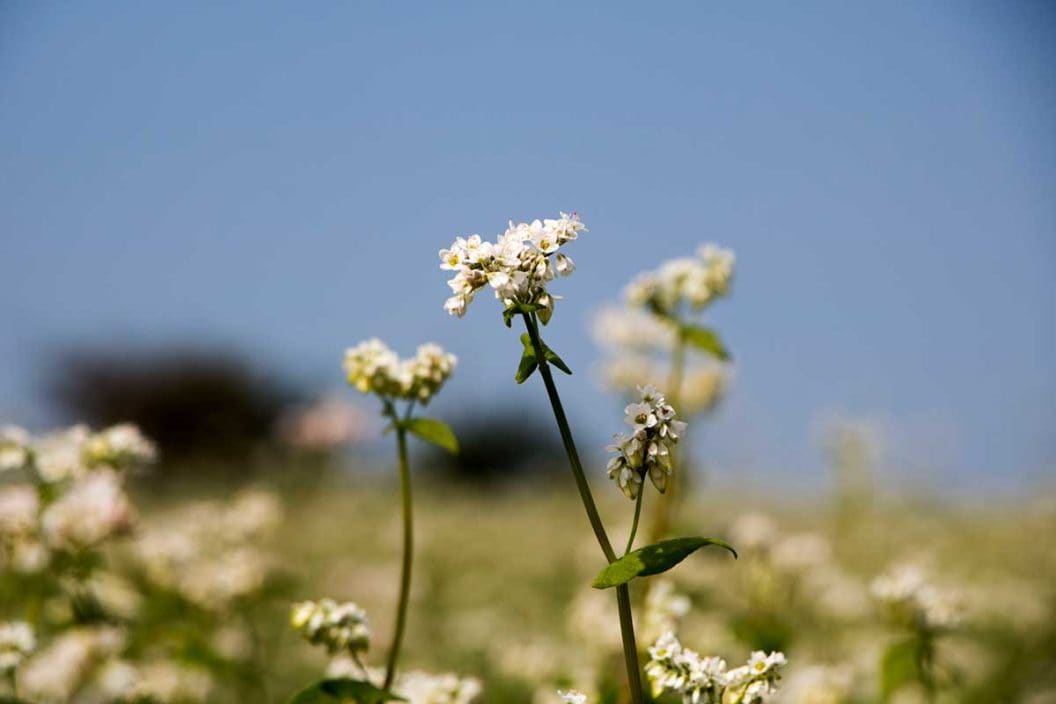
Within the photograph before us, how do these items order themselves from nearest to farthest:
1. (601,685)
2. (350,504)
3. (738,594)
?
(601,685) < (738,594) < (350,504)

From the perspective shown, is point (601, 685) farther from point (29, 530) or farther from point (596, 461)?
point (596, 461)

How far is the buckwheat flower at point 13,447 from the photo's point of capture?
314 centimetres

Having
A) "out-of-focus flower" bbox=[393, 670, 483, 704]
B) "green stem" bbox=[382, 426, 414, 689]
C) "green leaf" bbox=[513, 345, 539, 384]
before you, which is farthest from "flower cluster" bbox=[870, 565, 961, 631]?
"green leaf" bbox=[513, 345, 539, 384]

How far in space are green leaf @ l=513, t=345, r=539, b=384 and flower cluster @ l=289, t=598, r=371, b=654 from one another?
2.82 feet

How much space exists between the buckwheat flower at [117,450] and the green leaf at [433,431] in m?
1.31

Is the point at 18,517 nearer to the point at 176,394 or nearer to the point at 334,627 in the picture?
the point at 334,627

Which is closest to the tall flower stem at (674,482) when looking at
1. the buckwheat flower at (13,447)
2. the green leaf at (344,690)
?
the green leaf at (344,690)

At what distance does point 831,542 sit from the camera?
875cm

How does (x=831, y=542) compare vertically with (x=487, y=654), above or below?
above

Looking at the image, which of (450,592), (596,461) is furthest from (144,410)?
(450,592)

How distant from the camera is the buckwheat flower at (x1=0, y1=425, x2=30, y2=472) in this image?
10.3 ft

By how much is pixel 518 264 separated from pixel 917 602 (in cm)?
195

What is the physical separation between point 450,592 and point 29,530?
212 inches

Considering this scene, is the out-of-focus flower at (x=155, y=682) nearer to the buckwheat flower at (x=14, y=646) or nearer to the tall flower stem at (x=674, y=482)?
the buckwheat flower at (x=14, y=646)
